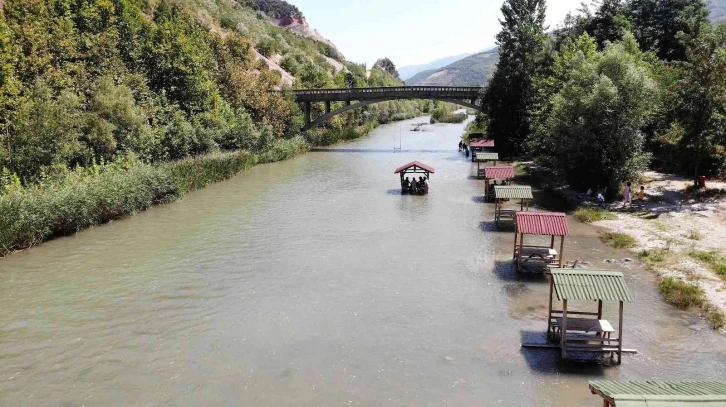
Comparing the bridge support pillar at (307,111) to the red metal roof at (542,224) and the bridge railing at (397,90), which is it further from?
the red metal roof at (542,224)

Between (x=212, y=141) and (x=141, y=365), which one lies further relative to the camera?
(x=212, y=141)

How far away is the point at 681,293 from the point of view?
1980 centimetres

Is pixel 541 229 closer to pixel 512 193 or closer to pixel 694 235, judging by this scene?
pixel 512 193

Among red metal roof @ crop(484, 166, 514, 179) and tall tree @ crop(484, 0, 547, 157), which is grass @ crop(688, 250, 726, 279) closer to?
red metal roof @ crop(484, 166, 514, 179)

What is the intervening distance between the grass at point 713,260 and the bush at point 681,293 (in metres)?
1.97

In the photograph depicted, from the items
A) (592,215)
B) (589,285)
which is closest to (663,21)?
(592,215)

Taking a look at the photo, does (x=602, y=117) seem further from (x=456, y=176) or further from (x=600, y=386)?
(x=600, y=386)

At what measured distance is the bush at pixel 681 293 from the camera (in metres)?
19.3

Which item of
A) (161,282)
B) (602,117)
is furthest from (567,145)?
(161,282)

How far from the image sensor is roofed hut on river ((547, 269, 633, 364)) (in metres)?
15.4

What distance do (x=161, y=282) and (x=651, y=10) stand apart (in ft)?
229

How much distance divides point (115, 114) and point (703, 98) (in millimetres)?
41454

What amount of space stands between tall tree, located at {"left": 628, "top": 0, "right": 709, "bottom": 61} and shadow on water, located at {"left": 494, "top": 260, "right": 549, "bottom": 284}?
172 feet

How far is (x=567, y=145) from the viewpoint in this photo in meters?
36.0
